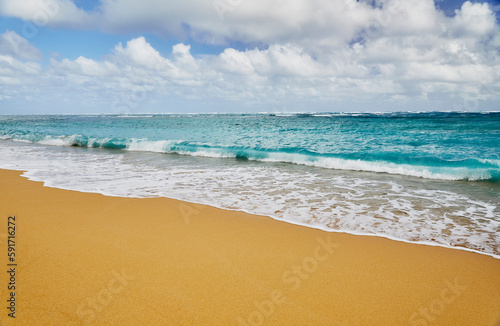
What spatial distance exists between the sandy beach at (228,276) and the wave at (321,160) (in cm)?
712

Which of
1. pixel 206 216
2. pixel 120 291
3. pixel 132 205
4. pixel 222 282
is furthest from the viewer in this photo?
pixel 132 205

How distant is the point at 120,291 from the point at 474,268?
402cm

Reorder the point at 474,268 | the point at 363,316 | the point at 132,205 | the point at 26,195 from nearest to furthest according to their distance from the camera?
the point at 363,316
the point at 474,268
the point at 132,205
the point at 26,195

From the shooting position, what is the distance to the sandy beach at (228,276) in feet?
8.25

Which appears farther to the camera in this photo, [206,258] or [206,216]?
[206,216]

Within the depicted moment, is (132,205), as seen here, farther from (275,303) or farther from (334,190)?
(334,190)

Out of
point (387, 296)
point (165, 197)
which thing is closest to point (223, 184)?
point (165, 197)

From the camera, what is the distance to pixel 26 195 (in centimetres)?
619
